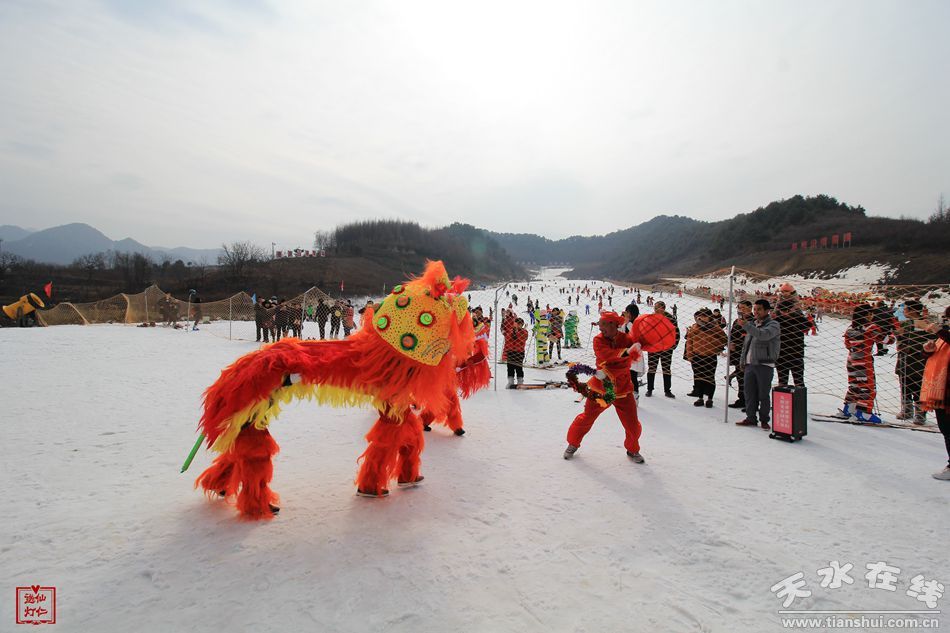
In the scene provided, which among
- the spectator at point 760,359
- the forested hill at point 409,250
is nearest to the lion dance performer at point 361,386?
the spectator at point 760,359

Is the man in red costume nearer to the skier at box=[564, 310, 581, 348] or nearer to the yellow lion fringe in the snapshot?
the yellow lion fringe

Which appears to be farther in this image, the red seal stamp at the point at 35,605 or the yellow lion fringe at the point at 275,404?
the yellow lion fringe at the point at 275,404

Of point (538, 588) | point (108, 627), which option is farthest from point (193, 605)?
point (538, 588)

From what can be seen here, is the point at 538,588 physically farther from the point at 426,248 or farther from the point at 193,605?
the point at 426,248

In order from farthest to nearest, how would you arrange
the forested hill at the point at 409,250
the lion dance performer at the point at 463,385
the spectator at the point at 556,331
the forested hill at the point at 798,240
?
the forested hill at the point at 409,250 < the forested hill at the point at 798,240 < the spectator at the point at 556,331 < the lion dance performer at the point at 463,385

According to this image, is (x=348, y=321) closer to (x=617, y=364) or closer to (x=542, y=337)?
(x=542, y=337)

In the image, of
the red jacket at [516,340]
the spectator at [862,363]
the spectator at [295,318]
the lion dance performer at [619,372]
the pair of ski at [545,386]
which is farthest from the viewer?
the spectator at [295,318]

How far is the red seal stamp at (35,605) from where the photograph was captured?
234 centimetres

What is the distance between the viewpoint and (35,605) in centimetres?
244

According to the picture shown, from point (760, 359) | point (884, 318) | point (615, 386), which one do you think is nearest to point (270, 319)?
point (615, 386)

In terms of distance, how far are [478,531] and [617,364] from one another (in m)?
2.30

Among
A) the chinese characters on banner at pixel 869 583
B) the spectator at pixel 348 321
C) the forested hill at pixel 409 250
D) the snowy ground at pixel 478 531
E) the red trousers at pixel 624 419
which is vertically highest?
the forested hill at pixel 409 250

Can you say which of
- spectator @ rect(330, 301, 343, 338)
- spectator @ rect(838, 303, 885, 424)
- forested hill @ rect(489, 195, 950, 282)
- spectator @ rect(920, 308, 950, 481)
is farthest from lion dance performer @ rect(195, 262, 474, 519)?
→ forested hill @ rect(489, 195, 950, 282)

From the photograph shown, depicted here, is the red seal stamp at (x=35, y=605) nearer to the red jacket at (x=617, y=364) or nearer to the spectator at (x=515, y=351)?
the red jacket at (x=617, y=364)
